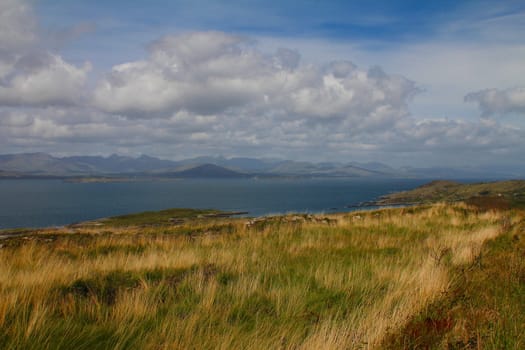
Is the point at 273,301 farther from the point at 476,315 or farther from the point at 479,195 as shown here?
the point at 479,195

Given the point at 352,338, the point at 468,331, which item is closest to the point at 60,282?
the point at 352,338

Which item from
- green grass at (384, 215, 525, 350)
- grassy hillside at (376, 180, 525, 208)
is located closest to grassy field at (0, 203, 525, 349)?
green grass at (384, 215, 525, 350)

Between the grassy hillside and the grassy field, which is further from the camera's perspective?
the grassy hillside

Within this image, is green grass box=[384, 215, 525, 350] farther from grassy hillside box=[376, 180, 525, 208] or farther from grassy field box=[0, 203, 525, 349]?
grassy hillside box=[376, 180, 525, 208]

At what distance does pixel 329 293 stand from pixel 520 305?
2788 millimetres

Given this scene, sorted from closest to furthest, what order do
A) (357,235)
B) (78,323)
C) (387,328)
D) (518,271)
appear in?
(387,328) → (78,323) → (518,271) → (357,235)

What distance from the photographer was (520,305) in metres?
5.41

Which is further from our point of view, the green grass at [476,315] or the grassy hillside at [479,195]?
the grassy hillside at [479,195]

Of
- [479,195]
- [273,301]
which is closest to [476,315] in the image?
[273,301]

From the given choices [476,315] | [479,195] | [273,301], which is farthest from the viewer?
[479,195]

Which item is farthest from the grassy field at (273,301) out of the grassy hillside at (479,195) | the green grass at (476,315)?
the grassy hillside at (479,195)

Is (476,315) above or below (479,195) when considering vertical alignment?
above

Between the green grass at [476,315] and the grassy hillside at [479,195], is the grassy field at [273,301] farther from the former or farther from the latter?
Result: the grassy hillside at [479,195]

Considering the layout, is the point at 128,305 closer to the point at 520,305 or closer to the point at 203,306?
the point at 203,306
